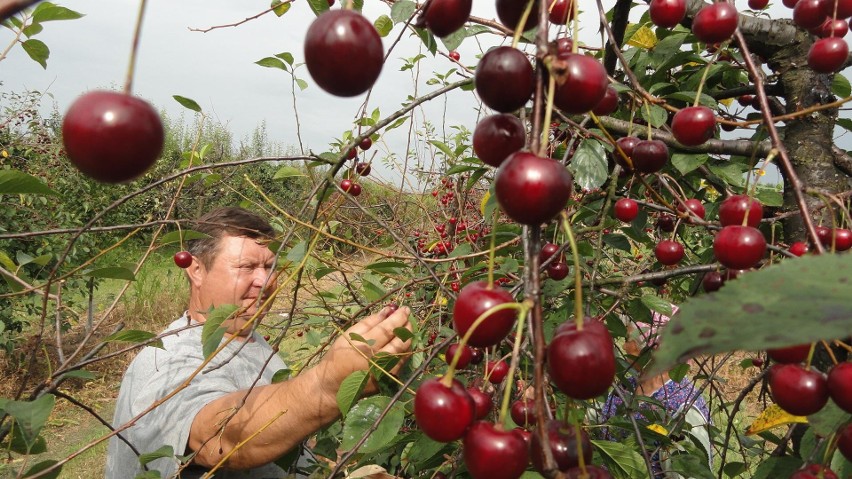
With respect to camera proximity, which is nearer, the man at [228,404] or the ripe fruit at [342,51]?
the ripe fruit at [342,51]

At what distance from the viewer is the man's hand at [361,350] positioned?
151 cm

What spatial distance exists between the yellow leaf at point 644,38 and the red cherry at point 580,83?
1.02 m

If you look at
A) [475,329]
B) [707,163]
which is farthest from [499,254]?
[475,329]

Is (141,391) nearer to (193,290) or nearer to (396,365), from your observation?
(193,290)

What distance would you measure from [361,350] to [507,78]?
1.24 meters

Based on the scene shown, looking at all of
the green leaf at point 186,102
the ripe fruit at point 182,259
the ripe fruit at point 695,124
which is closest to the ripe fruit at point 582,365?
the ripe fruit at point 695,124

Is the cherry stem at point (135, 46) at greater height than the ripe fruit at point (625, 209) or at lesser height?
greater

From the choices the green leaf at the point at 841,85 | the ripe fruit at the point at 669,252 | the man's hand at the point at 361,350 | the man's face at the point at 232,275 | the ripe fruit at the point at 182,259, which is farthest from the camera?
the man's face at the point at 232,275

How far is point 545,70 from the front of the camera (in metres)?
0.38

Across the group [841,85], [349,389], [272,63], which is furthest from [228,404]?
[841,85]

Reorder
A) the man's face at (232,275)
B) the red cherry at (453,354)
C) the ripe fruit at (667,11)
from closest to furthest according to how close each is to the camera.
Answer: the red cherry at (453,354) < the ripe fruit at (667,11) < the man's face at (232,275)

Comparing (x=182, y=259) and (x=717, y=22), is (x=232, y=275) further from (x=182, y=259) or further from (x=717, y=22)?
(x=717, y=22)

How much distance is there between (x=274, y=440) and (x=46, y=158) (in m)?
6.23

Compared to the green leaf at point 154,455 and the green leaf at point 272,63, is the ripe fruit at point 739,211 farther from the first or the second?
the green leaf at point 272,63
